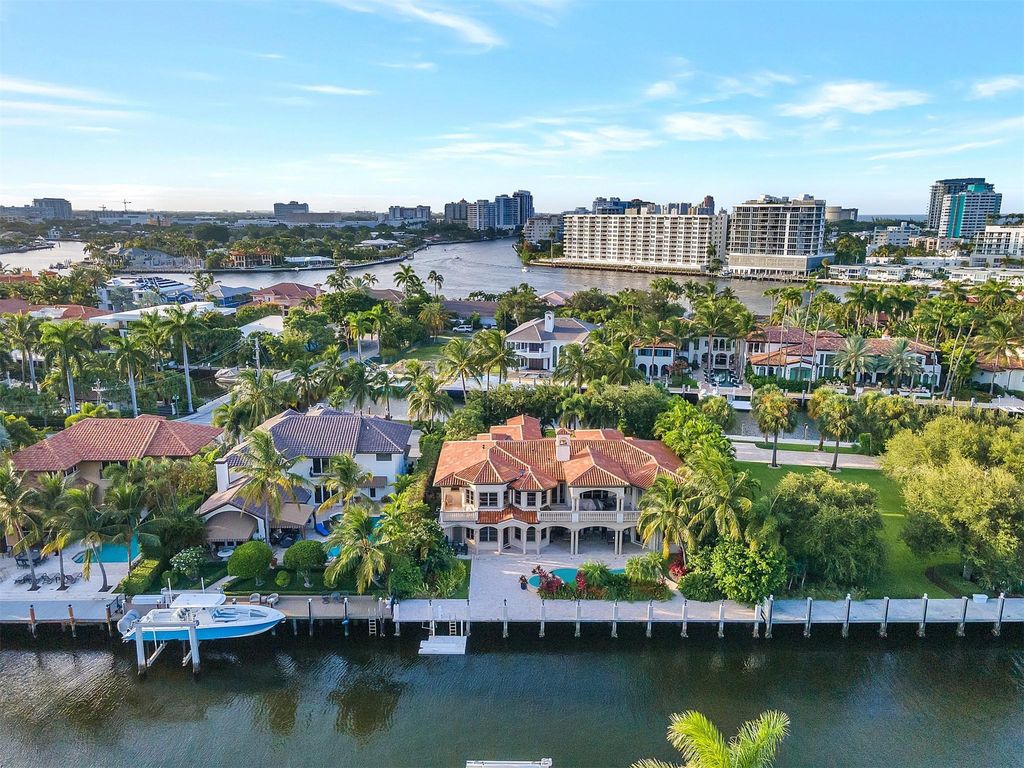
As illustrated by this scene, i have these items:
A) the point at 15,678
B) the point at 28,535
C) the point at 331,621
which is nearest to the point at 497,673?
the point at 331,621

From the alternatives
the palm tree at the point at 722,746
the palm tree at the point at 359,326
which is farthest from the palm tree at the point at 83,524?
the palm tree at the point at 359,326

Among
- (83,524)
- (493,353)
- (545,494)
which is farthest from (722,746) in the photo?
(493,353)

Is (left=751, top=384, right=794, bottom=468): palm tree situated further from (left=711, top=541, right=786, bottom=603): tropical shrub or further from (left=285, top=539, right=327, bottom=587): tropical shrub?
(left=285, top=539, right=327, bottom=587): tropical shrub

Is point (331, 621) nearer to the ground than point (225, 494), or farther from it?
nearer to the ground

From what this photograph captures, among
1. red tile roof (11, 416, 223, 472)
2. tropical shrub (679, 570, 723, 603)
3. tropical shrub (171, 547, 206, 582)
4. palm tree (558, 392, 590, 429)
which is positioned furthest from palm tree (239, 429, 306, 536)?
→ palm tree (558, 392, 590, 429)

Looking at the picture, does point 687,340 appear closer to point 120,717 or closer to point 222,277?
point 120,717

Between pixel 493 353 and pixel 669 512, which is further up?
pixel 493 353

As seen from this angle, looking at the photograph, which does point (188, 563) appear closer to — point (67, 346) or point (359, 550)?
point (359, 550)
